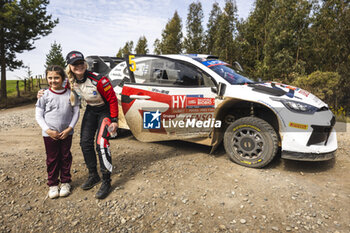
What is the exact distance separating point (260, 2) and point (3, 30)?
21027mm

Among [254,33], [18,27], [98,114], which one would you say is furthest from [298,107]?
[254,33]

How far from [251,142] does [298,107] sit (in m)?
0.82

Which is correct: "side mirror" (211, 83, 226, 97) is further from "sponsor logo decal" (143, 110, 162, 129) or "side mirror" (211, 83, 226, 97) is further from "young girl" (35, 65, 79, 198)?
"young girl" (35, 65, 79, 198)

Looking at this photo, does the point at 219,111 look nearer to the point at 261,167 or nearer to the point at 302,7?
the point at 261,167

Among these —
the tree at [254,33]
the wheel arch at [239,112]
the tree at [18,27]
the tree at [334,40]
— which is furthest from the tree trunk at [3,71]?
the tree at [334,40]

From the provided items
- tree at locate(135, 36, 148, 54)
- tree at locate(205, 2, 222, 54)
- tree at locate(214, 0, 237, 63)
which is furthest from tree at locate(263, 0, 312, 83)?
tree at locate(135, 36, 148, 54)

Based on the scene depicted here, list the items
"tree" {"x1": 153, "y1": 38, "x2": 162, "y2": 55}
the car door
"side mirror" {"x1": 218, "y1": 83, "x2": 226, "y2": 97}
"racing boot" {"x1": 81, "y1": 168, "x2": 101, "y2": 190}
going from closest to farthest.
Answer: "racing boot" {"x1": 81, "y1": 168, "x2": 101, "y2": 190}
"side mirror" {"x1": 218, "y1": 83, "x2": 226, "y2": 97}
the car door
"tree" {"x1": 153, "y1": 38, "x2": 162, "y2": 55}

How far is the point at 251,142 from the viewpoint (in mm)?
3441

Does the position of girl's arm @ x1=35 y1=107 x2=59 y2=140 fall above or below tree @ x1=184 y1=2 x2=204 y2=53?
below

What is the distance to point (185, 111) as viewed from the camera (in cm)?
372

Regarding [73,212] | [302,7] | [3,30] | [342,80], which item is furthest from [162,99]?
[3,30]

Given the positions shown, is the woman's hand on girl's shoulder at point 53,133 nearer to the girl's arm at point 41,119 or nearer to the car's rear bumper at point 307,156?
the girl's arm at point 41,119

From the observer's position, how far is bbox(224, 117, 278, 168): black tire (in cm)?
329

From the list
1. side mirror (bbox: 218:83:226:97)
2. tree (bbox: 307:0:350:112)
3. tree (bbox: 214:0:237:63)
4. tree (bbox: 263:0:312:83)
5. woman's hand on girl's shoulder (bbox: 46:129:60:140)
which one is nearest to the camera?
woman's hand on girl's shoulder (bbox: 46:129:60:140)
